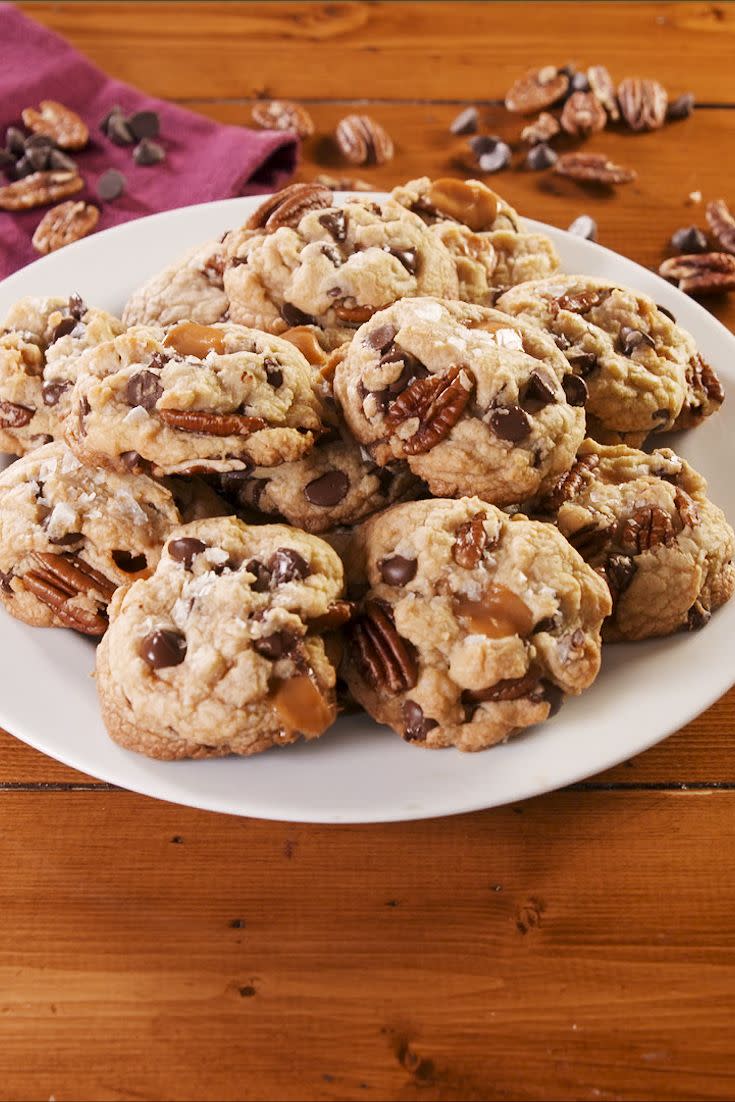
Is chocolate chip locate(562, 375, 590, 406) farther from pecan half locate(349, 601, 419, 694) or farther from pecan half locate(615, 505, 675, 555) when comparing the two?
pecan half locate(349, 601, 419, 694)

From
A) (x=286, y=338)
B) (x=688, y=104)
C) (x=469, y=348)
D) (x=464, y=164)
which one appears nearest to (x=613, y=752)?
(x=469, y=348)

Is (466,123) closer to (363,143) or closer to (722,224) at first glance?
(363,143)

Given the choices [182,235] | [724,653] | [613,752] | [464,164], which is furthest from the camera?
[464,164]

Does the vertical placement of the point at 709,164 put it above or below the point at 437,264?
below

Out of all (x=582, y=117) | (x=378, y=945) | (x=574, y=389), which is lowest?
(x=378, y=945)

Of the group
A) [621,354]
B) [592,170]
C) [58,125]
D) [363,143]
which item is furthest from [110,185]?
[621,354]

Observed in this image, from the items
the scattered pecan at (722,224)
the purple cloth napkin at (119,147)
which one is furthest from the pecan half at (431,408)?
the scattered pecan at (722,224)

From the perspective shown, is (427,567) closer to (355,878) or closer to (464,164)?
(355,878)
